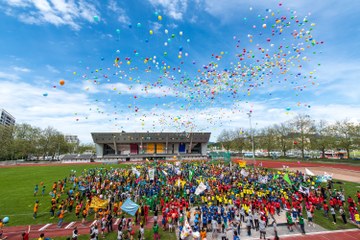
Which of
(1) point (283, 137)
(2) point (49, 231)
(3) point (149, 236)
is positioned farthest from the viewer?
(1) point (283, 137)

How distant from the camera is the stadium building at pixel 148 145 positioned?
8681 cm

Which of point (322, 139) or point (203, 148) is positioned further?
point (203, 148)

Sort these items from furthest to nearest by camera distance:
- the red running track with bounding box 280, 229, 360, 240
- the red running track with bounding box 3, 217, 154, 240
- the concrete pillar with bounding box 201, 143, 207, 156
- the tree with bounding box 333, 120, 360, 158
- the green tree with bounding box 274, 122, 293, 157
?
the concrete pillar with bounding box 201, 143, 207, 156 → the green tree with bounding box 274, 122, 293, 157 → the tree with bounding box 333, 120, 360, 158 → the red running track with bounding box 3, 217, 154, 240 → the red running track with bounding box 280, 229, 360, 240

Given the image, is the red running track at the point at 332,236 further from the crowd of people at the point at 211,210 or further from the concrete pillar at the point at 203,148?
the concrete pillar at the point at 203,148

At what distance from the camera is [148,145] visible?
9262 centimetres

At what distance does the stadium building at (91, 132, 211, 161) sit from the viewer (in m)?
86.8

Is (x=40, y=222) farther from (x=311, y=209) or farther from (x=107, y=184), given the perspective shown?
(x=311, y=209)

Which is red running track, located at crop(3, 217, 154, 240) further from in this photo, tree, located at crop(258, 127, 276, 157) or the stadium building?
tree, located at crop(258, 127, 276, 157)

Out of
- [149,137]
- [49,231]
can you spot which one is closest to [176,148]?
[149,137]

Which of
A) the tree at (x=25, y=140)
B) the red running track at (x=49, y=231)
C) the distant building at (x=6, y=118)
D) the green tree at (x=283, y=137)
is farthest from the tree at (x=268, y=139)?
the distant building at (x=6, y=118)

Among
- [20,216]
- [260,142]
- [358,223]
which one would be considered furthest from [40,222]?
[260,142]

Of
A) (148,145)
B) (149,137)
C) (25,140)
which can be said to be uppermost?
(149,137)

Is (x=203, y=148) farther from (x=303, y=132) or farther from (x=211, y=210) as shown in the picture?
(x=211, y=210)

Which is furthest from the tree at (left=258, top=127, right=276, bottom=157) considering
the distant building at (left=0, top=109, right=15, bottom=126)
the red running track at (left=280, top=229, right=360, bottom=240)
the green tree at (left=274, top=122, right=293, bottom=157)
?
the distant building at (left=0, top=109, right=15, bottom=126)
